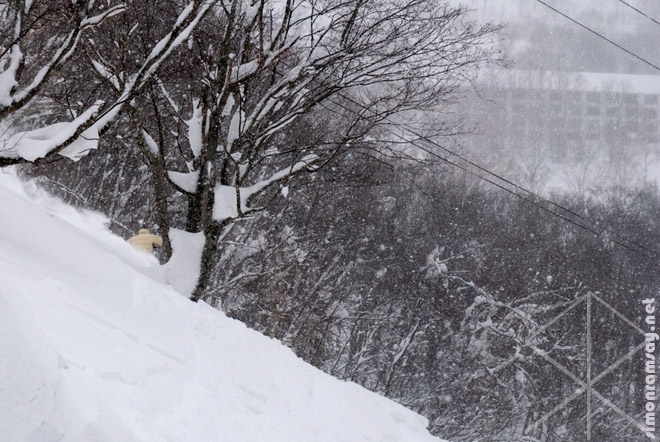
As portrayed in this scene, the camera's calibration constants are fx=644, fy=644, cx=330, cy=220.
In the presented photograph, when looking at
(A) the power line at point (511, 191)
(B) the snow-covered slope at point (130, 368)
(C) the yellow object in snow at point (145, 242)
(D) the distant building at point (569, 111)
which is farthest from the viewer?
(D) the distant building at point (569, 111)

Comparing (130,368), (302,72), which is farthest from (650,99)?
(130,368)

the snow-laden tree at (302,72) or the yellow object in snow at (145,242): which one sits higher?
the snow-laden tree at (302,72)

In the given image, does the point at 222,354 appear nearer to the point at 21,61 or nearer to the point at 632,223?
the point at 21,61

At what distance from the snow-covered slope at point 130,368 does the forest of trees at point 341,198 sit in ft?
2.96

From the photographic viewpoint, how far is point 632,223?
35531 mm

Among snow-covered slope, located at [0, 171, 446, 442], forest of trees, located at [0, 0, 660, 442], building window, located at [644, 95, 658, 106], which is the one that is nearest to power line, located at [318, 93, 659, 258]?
forest of trees, located at [0, 0, 660, 442]

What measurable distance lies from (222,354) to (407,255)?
23.5m

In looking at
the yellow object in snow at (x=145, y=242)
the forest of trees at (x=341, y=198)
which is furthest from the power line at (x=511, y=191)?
the yellow object in snow at (x=145, y=242)

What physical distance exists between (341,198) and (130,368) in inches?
890

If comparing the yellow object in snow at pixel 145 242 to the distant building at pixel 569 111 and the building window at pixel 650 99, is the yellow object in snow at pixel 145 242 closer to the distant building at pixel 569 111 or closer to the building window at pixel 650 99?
the distant building at pixel 569 111

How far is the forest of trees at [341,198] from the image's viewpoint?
7.80 metres

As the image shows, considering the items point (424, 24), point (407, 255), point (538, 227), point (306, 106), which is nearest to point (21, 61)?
point (306, 106)

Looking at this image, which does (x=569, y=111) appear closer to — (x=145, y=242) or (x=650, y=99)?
(x=650, y=99)

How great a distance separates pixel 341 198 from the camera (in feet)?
85.3
